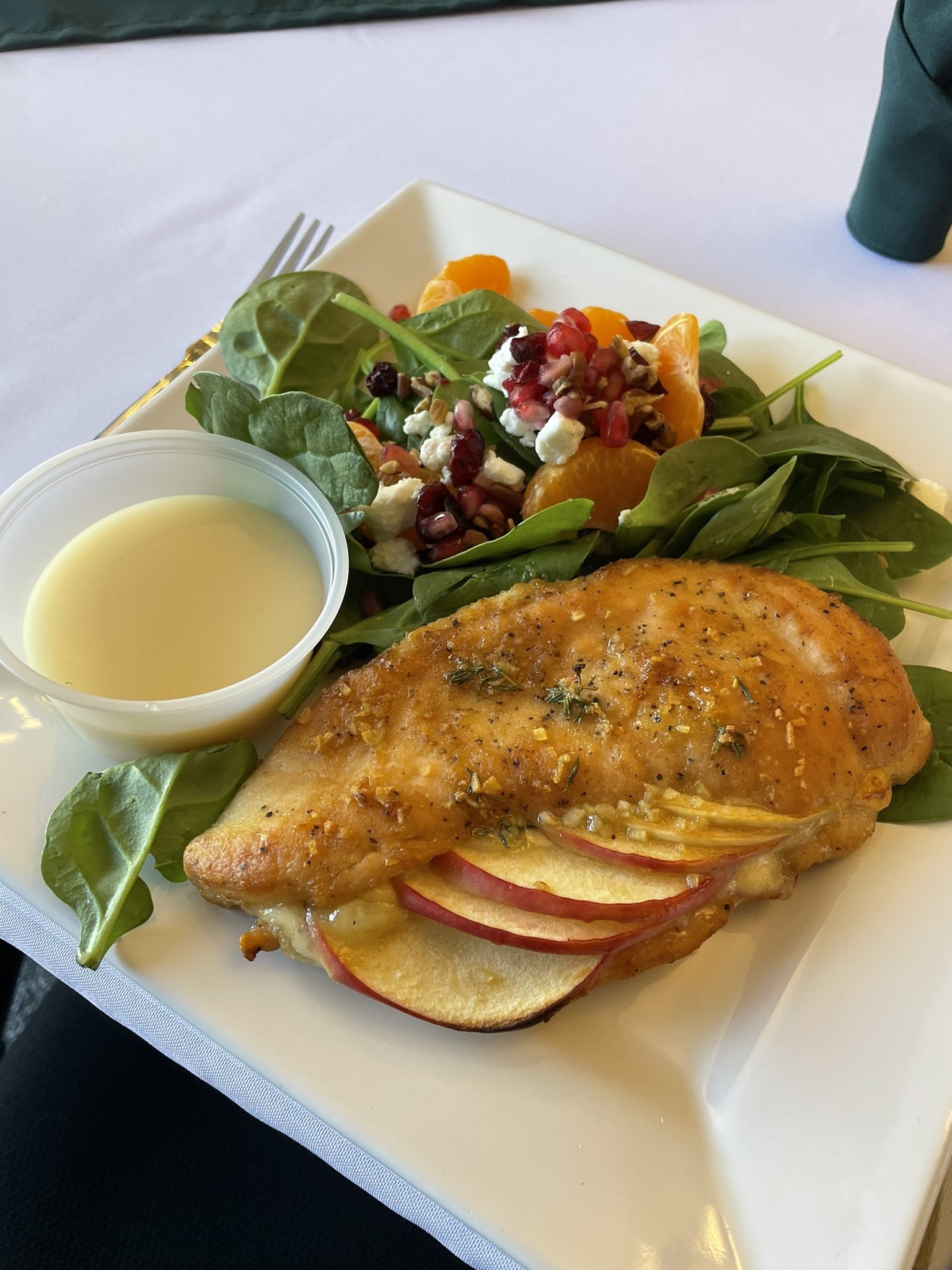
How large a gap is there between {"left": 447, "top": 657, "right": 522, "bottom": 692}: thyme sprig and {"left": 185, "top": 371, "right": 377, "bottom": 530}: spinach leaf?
1.76 ft

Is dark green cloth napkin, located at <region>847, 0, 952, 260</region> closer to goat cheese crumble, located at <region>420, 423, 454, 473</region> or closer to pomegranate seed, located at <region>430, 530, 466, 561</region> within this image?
goat cheese crumble, located at <region>420, 423, 454, 473</region>

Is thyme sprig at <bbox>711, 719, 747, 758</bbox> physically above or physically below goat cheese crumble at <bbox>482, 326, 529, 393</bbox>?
below

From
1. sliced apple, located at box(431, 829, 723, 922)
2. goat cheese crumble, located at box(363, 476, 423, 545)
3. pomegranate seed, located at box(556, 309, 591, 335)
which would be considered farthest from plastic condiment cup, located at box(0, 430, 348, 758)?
pomegranate seed, located at box(556, 309, 591, 335)

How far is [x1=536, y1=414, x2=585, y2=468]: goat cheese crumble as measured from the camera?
242 cm

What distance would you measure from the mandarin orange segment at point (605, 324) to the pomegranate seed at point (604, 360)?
1.16 feet

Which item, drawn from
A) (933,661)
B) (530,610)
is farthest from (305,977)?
(933,661)

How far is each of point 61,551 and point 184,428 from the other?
521mm

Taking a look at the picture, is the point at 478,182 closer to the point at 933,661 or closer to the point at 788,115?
the point at 788,115

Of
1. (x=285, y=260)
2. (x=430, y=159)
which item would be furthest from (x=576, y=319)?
(x=430, y=159)

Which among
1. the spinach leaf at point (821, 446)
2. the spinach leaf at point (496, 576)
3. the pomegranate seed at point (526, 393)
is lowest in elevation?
the spinach leaf at point (821, 446)

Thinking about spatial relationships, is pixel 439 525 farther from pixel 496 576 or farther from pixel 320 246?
pixel 320 246

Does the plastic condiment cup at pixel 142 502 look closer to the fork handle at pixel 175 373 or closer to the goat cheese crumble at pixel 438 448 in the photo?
the fork handle at pixel 175 373

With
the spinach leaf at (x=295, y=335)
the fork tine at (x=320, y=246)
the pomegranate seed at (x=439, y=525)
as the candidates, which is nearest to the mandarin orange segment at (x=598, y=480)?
the pomegranate seed at (x=439, y=525)

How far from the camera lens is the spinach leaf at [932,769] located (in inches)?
83.6
